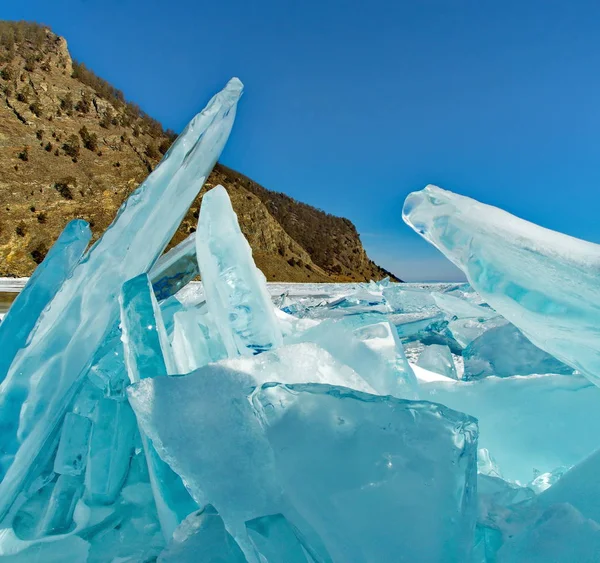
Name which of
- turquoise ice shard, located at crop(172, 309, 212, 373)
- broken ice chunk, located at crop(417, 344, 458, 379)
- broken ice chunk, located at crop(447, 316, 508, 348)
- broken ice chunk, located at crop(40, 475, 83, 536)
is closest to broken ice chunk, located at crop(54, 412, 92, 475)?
broken ice chunk, located at crop(40, 475, 83, 536)

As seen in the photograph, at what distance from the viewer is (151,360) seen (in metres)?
0.99

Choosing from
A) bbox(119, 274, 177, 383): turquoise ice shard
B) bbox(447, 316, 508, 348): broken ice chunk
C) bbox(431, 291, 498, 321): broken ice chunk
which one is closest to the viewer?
bbox(119, 274, 177, 383): turquoise ice shard

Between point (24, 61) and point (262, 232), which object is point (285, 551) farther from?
point (24, 61)

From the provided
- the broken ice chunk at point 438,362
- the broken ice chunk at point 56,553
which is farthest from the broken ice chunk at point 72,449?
the broken ice chunk at point 438,362

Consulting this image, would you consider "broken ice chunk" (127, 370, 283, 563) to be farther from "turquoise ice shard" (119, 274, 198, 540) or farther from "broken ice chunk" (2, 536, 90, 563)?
"broken ice chunk" (2, 536, 90, 563)

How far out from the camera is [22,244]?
22203 millimetres

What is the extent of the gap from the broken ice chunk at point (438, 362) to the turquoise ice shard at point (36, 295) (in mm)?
1548

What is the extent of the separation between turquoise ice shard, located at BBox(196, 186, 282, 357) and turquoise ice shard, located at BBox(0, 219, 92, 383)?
1.32 ft

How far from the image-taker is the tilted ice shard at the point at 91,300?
1.04m

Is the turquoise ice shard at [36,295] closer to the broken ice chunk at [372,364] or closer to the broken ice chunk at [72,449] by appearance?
the broken ice chunk at [72,449]

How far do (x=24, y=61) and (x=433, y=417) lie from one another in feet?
130

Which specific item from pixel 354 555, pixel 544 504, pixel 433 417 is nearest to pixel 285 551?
pixel 354 555

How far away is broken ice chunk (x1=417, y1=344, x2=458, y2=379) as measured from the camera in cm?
210

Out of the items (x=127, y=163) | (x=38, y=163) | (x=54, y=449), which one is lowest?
(x=54, y=449)
